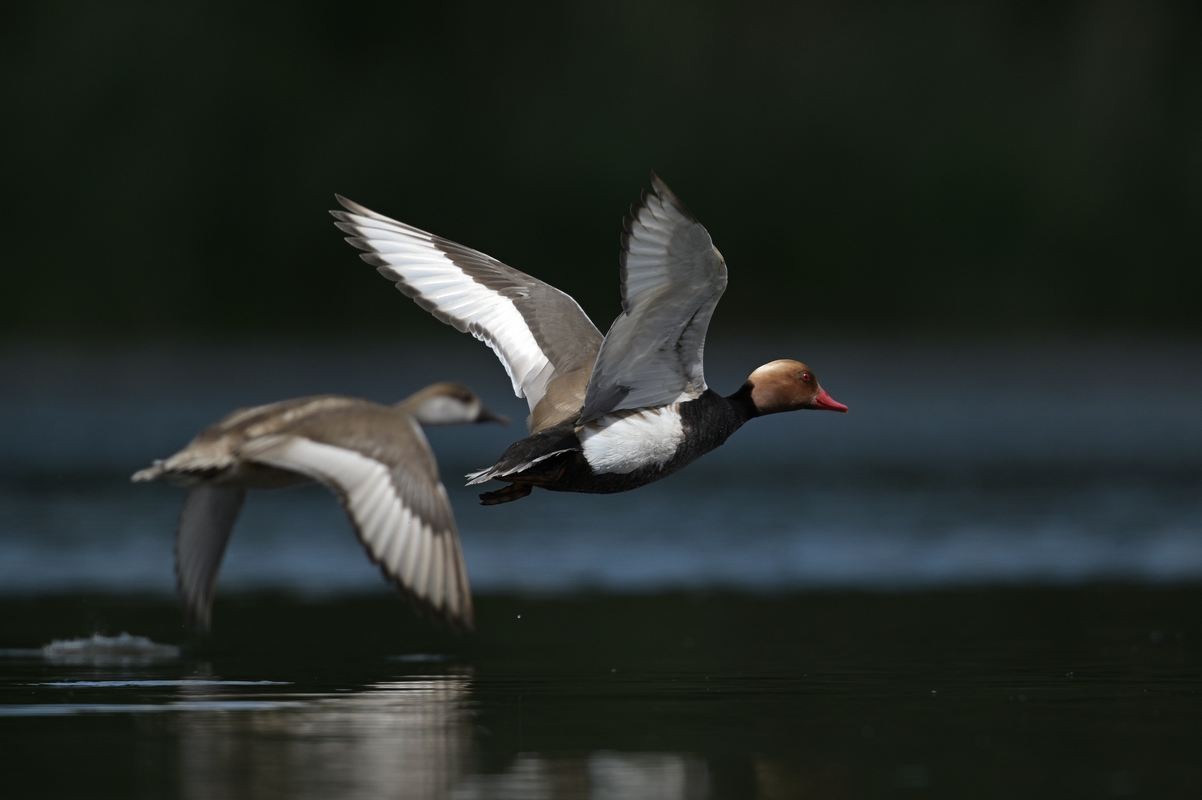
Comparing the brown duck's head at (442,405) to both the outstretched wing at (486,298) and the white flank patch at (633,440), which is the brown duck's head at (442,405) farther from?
the white flank patch at (633,440)

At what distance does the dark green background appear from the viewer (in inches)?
1571

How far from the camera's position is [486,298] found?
11.7 meters

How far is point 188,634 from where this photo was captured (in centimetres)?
1168

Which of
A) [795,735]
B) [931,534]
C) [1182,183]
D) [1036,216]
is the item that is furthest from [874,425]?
[795,735]

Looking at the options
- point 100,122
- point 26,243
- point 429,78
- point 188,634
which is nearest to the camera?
point 188,634

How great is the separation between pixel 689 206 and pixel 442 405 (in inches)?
1024

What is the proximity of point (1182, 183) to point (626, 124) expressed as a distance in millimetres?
10306

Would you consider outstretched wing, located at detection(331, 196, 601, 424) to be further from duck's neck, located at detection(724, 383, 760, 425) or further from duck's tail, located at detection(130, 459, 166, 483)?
duck's tail, located at detection(130, 459, 166, 483)

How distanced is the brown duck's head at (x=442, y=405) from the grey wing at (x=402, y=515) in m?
3.32

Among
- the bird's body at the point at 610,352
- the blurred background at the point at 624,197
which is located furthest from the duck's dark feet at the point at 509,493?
the blurred background at the point at 624,197

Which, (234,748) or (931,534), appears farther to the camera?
(931,534)

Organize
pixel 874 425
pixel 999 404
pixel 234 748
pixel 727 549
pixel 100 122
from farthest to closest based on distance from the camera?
1. pixel 100 122
2. pixel 999 404
3. pixel 874 425
4. pixel 727 549
5. pixel 234 748

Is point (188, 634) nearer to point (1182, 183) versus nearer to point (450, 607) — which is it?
point (450, 607)

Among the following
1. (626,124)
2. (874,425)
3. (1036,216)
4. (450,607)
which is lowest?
(450,607)
